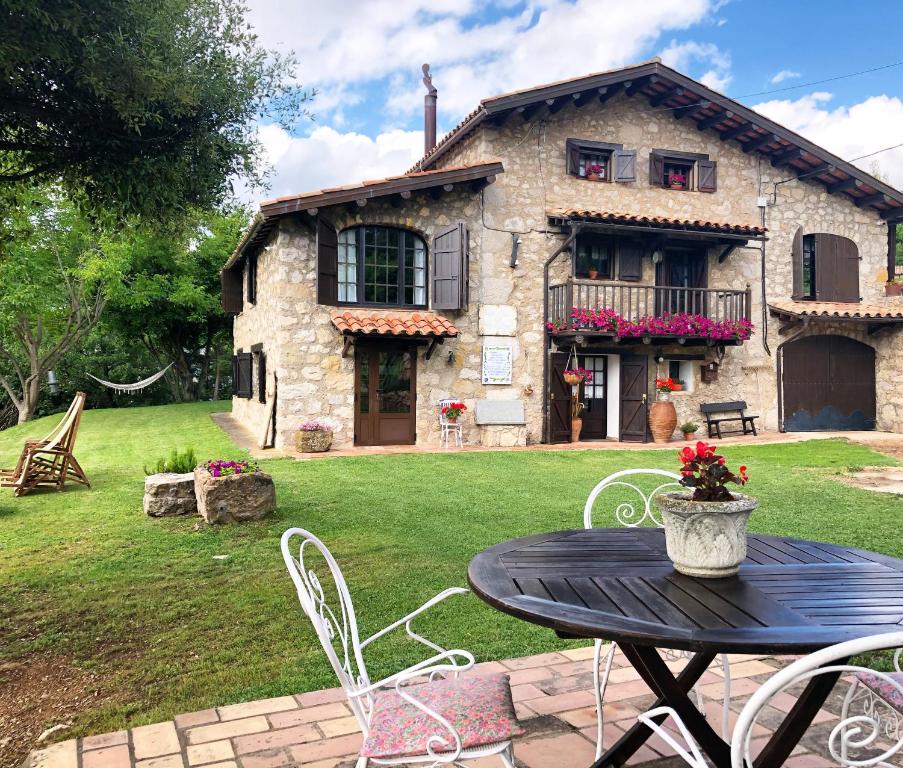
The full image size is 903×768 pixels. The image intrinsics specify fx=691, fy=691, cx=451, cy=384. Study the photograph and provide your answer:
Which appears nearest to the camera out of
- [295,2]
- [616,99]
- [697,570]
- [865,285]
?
[697,570]

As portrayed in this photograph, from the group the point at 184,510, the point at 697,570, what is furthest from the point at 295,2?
the point at 697,570

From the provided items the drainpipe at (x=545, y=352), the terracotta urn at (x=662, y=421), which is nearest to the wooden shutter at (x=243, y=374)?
the drainpipe at (x=545, y=352)

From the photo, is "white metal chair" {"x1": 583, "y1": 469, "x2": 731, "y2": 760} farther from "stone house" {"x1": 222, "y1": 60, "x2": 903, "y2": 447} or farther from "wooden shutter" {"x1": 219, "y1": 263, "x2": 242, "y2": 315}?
"wooden shutter" {"x1": 219, "y1": 263, "x2": 242, "y2": 315}

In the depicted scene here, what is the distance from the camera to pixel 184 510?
6469 mm

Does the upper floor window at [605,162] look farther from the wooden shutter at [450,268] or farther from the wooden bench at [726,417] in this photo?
the wooden bench at [726,417]

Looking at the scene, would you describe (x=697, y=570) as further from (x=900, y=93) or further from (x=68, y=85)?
(x=900, y=93)

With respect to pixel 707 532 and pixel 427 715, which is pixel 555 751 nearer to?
pixel 427 715

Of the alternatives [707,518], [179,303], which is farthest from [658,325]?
[179,303]

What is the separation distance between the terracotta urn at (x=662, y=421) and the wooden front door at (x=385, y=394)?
4.87 metres

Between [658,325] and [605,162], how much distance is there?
373cm

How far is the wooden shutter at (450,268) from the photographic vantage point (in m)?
12.1

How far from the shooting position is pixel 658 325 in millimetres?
12992

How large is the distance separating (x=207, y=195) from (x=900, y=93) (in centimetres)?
1398

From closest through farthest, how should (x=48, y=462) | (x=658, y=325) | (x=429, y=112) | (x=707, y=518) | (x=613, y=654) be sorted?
(x=707, y=518) → (x=613, y=654) → (x=48, y=462) → (x=658, y=325) → (x=429, y=112)
